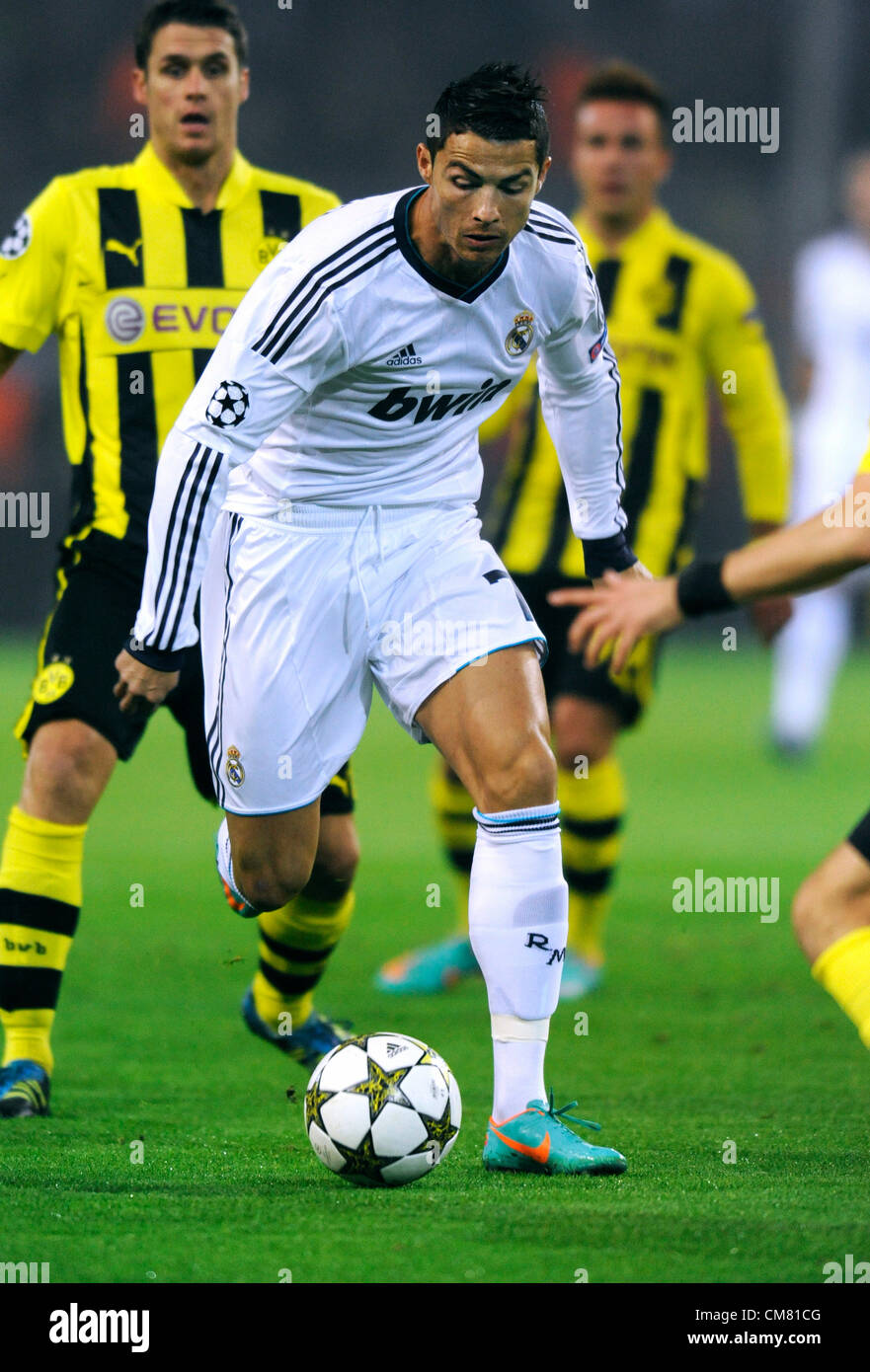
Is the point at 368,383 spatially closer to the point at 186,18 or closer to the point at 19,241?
the point at 19,241

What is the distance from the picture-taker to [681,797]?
10891 millimetres

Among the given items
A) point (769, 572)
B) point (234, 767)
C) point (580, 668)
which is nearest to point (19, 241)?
point (234, 767)

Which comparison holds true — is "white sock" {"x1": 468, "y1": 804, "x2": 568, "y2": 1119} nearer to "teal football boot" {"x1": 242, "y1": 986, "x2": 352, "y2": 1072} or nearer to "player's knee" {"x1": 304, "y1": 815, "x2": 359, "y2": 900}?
"player's knee" {"x1": 304, "y1": 815, "x2": 359, "y2": 900}

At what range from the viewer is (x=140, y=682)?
13.1 feet

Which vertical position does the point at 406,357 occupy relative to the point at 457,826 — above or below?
above

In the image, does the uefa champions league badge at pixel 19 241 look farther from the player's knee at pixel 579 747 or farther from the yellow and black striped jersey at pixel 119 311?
the player's knee at pixel 579 747

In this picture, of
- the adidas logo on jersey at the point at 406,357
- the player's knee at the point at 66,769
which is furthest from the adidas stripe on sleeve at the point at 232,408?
the player's knee at the point at 66,769

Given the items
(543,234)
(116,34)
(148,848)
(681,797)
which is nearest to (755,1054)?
(543,234)

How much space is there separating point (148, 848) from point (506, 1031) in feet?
17.9

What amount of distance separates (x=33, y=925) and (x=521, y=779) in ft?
4.54

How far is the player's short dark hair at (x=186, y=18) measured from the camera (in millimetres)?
4832

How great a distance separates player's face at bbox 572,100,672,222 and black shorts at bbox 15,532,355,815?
249 cm

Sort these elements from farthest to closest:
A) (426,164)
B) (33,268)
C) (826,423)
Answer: (826,423)
(33,268)
(426,164)

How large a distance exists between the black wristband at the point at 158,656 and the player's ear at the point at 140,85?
1.63 m
